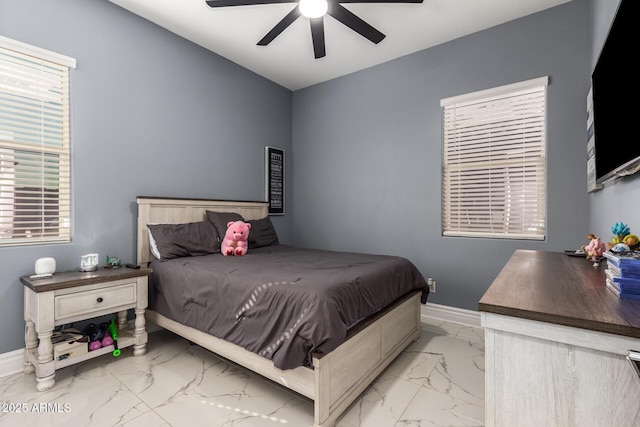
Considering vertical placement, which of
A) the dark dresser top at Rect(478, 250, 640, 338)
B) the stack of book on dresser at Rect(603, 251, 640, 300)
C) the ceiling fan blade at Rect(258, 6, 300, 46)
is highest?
the ceiling fan blade at Rect(258, 6, 300, 46)

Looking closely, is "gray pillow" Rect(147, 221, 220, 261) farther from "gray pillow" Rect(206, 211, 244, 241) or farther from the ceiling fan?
the ceiling fan

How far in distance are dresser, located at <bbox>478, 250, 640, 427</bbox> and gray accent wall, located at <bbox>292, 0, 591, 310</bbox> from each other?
6.86ft

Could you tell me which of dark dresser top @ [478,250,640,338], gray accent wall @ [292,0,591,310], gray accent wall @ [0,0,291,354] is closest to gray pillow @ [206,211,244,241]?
gray accent wall @ [0,0,291,354]

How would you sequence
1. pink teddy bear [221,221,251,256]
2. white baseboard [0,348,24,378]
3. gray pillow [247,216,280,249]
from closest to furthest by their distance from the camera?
white baseboard [0,348,24,378] < pink teddy bear [221,221,251,256] < gray pillow [247,216,280,249]

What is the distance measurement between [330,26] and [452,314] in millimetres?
3050

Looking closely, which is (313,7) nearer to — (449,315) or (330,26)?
(330,26)

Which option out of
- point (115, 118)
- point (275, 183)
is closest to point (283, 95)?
point (275, 183)

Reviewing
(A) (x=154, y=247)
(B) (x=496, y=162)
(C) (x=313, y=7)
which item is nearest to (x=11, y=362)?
(A) (x=154, y=247)

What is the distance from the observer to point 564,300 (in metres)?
0.88

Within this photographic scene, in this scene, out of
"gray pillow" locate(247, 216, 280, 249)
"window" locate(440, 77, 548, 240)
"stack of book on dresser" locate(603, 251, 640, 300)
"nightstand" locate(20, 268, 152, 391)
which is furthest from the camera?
"gray pillow" locate(247, 216, 280, 249)

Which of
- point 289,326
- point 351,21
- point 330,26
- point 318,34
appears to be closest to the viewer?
point 289,326

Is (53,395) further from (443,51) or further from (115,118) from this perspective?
(443,51)

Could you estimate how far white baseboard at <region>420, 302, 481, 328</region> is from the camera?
298 centimetres

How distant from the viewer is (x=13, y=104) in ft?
7.06
